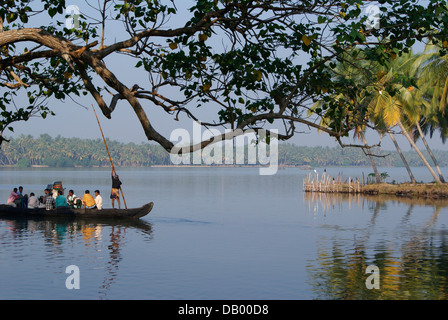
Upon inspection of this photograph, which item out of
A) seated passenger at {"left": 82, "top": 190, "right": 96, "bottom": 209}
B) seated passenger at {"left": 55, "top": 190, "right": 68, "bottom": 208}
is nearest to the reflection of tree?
seated passenger at {"left": 82, "top": 190, "right": 96, "bottom": 209}

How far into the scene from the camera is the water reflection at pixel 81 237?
20.9 metres

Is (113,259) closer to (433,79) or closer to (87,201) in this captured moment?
(87,201)

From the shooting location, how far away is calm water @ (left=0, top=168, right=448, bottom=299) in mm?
16906

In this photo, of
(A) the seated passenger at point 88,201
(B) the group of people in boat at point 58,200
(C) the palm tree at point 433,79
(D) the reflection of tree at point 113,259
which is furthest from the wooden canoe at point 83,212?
(C) the palm tree at point 433,79

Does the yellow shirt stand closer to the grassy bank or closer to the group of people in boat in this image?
the group of people in boat

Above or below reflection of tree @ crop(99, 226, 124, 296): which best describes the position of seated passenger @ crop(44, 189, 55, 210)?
above

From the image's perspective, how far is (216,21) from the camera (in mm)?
10250

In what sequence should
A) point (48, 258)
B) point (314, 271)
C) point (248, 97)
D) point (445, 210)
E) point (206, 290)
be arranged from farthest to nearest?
point (445, 210)
point (48, 258)
point (314, 271)
point (206, 290)
point (248, 97)

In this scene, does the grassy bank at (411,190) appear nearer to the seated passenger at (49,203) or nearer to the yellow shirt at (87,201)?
the yellow shirt at (87,201)


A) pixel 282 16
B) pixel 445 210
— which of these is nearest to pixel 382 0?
pixel 282 16

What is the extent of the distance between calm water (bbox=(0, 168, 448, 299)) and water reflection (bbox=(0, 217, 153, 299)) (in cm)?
4

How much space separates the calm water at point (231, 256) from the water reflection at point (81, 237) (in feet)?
0.14
